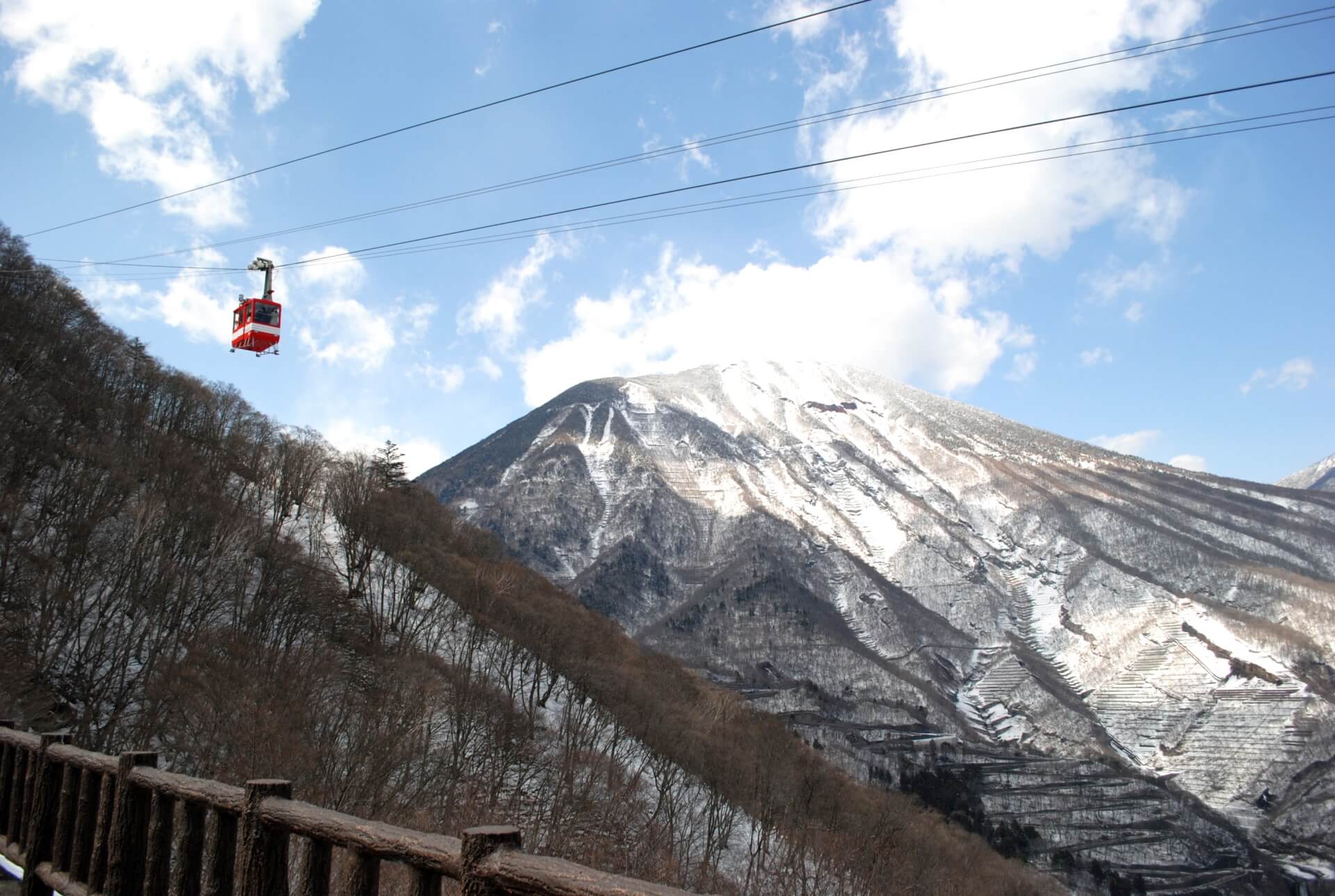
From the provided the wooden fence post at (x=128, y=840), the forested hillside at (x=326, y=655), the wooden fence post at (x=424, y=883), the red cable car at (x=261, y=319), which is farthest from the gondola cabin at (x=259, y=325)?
the wooden fence post at (x=424, y=883)

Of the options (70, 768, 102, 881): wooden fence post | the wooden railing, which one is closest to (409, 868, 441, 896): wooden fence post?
the wooden railing

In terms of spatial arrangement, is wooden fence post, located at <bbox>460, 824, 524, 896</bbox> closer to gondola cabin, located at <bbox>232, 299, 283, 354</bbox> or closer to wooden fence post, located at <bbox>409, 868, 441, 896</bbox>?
wooden fence post, located at <bbox>409, 868, 441, 896</bbox>

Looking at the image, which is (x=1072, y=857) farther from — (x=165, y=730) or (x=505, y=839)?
(x=505, y=839)

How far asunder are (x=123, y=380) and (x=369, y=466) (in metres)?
20.6

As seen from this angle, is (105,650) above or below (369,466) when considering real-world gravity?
below

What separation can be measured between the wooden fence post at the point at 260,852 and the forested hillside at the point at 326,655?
18421 millimetres

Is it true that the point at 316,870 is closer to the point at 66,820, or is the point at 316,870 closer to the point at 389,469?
the point at 66,820

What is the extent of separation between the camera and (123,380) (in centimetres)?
7006

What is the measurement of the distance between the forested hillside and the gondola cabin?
53.6ft

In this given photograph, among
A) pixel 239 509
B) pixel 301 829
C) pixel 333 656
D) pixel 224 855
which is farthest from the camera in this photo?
→ pixel 239 509

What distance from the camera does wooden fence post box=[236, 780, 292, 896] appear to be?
5.23 meters

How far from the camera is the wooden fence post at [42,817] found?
7.14m

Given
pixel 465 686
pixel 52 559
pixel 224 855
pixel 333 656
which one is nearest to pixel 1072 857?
pixel 465 686

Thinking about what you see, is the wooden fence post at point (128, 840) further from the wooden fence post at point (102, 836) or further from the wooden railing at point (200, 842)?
the wooden fence post at point (102, 836)
